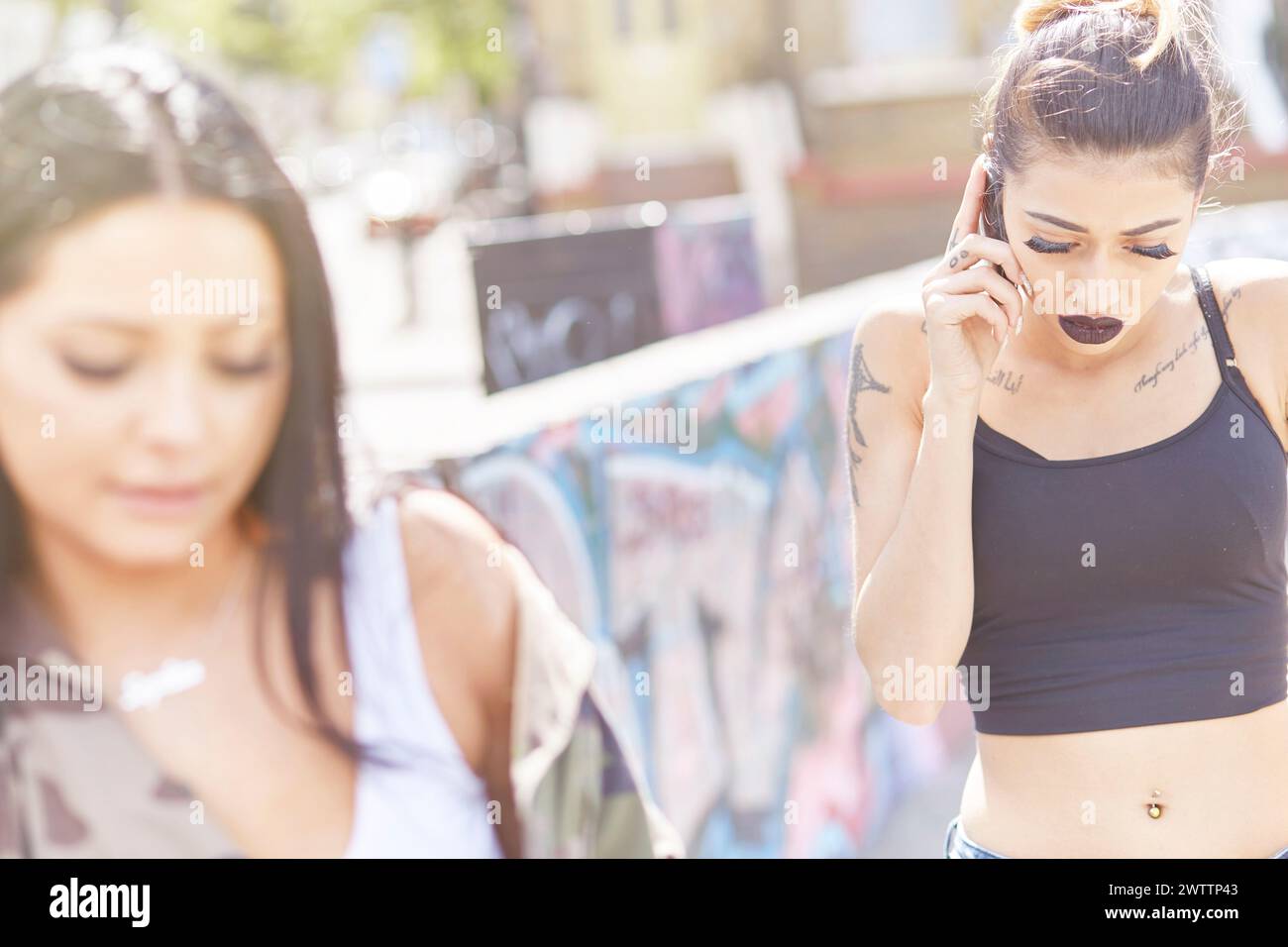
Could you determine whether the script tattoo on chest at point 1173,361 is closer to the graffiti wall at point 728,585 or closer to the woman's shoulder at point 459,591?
the woman's shoulder at point 459,591

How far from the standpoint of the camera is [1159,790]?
2.01 metres

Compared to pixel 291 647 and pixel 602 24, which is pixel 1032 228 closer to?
pixel 291 647

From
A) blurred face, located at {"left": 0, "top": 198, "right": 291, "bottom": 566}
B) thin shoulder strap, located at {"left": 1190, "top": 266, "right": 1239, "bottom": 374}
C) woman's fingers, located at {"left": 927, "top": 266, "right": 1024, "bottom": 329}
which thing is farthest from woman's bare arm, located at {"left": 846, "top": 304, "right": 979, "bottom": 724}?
blurred face, located at {"left": 0, "top": 198, "right": 291, "bottom": 566}

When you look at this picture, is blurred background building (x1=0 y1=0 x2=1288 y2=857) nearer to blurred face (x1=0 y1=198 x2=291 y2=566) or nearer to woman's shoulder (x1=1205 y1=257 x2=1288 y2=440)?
blurred face (x1=0 y1=198 x2=291 y2=566)

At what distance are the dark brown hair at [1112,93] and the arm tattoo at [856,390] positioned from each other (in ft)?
1.03

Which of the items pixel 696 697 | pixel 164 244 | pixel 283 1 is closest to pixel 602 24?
pixel 283 1

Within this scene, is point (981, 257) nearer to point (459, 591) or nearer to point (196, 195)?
point (459, 591)

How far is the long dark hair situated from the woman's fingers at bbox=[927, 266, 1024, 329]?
3.14ft

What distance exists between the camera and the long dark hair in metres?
2.20

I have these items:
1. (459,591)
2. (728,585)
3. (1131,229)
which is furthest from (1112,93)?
(728,585)

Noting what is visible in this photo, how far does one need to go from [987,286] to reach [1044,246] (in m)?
0.09

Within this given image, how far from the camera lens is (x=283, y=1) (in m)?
27.3

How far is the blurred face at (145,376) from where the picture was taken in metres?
2.24
